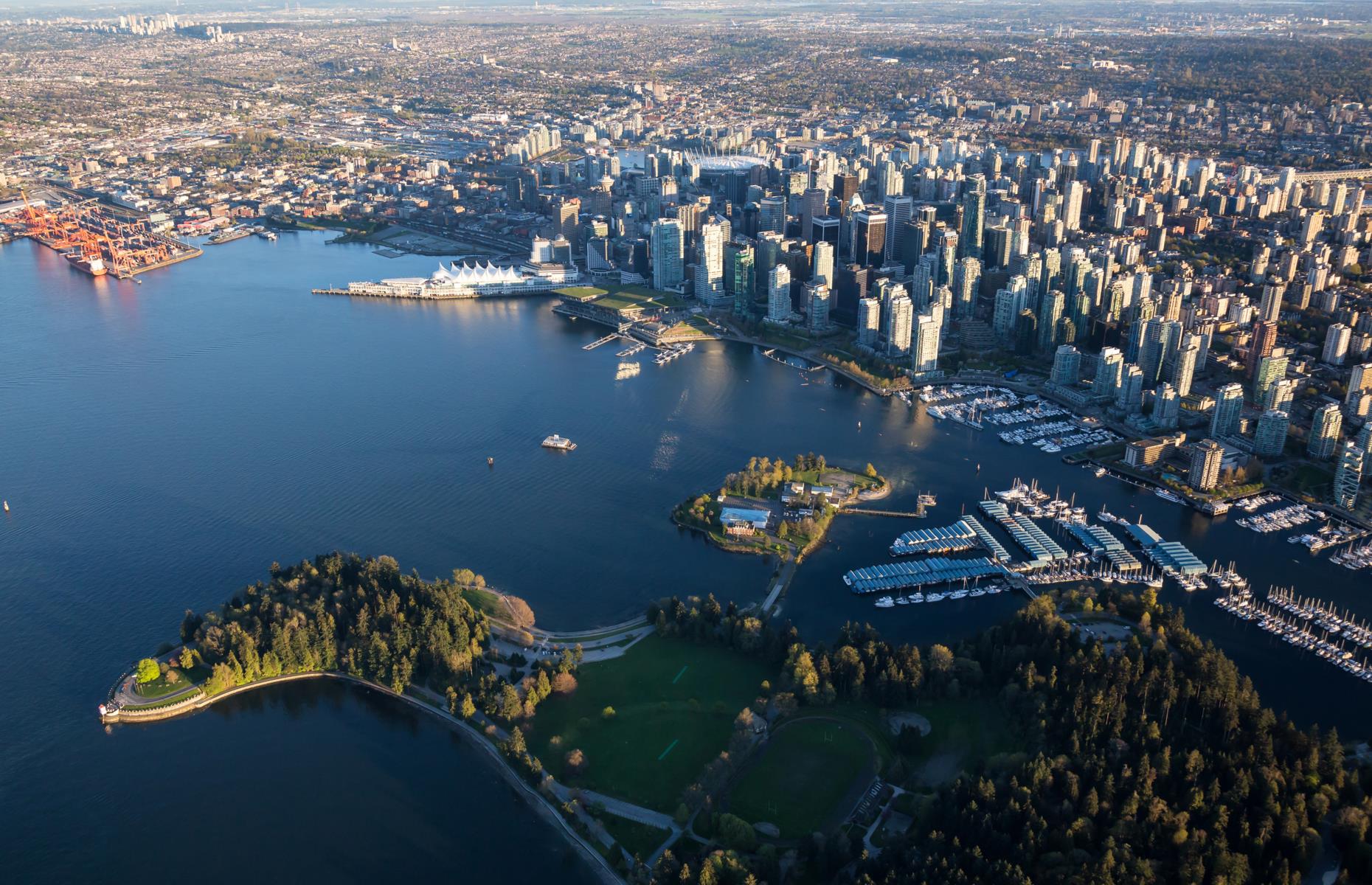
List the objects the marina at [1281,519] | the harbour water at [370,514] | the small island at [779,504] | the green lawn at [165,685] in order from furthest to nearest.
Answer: the marina at [1281,519] → the small island at [779,504] → the green lawn at [165,685] → the harbour water at [370,514]

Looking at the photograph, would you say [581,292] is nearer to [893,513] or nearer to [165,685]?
[893,513]

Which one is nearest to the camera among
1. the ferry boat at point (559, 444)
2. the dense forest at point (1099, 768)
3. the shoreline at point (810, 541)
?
the dense forest at point (1099, 768)

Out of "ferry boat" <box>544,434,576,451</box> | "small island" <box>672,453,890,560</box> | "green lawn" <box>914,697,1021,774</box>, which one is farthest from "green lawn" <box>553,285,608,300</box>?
"green lawn" <box>914,697,1021,774</box>

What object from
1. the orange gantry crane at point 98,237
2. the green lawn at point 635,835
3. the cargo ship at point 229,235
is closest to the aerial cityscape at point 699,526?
the green lawn at point 635,835

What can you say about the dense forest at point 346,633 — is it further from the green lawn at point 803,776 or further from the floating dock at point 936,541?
the floating dock at point 936,541

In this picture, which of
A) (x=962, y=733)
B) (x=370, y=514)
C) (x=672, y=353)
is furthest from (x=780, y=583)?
(x=672, y=353)

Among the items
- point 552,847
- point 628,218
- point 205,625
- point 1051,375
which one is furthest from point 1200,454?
point 628,218

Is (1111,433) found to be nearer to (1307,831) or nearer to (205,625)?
(1307,831)

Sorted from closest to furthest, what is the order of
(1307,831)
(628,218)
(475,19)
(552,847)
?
1. (1307,831)
2. (552,847)
3. (628,218)
4. (475,19)
